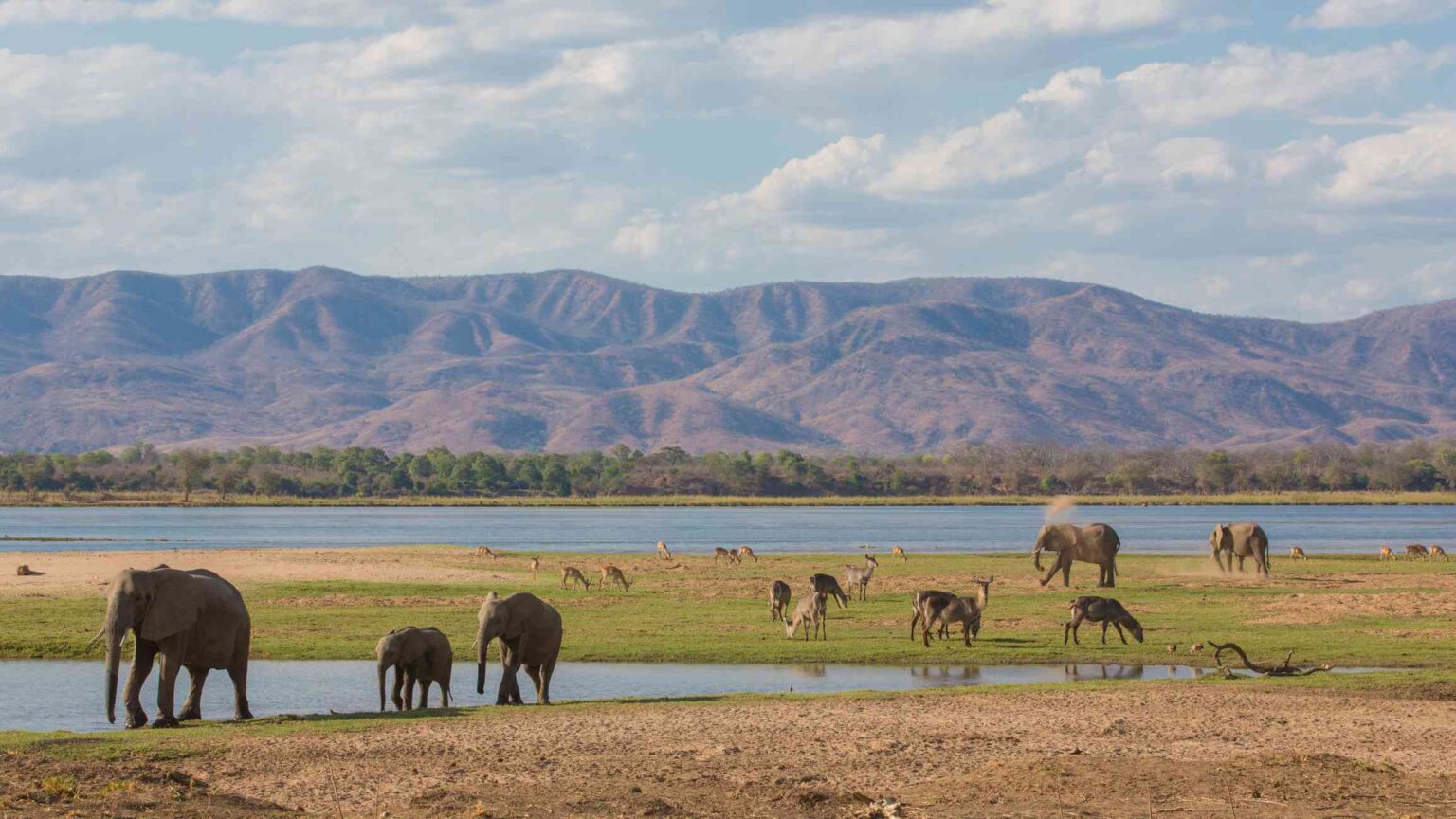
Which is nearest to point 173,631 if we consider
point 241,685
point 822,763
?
point 241,685

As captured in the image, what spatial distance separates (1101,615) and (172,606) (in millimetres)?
17731

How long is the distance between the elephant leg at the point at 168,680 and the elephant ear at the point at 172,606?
1.11ft

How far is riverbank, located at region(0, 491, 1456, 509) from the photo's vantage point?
531ft

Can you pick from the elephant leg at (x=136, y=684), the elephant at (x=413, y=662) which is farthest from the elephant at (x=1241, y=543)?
the elephant leg at (x=136, y=684)

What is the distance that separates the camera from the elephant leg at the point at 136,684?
842 inches

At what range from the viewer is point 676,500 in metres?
183

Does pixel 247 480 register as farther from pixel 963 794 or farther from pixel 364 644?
pixel 963 794

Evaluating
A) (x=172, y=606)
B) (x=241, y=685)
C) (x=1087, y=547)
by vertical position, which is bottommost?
(x=241, y=685)

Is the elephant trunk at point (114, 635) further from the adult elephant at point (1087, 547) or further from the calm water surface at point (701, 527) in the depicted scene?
the calm water surface at point (701, 527)

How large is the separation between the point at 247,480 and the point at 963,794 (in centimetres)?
17968

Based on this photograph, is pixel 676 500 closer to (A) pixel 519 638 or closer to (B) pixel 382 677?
(A) pixel 519 638

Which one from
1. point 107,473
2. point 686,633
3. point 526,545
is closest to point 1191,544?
point 526,545

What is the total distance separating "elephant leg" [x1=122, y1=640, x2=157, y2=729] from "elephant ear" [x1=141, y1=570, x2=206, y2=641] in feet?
1.06

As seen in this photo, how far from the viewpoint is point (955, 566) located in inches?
2192
